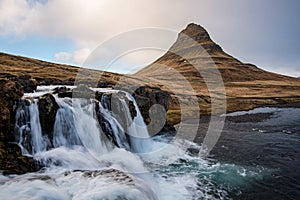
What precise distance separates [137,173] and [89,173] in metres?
5.09

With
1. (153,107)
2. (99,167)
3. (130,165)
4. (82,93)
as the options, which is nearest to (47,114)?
(82,93)

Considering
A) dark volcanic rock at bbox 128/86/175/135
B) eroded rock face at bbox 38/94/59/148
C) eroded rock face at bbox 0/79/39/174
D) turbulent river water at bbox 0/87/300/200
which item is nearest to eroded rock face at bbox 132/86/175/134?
dark volcanic rock at bbox 128/86/175/135

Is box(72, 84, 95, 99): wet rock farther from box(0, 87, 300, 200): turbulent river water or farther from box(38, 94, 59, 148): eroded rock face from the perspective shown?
box(38, 94, 59, 148): eroded rock face

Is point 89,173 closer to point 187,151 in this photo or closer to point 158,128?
point 187,151

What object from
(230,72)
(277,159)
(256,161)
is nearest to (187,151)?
(256,161)

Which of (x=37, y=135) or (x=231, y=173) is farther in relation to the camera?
(x=231, y=173)

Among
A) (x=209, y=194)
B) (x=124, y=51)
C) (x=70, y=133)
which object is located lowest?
(x=209, y=194)

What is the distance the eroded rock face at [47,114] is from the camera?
2016 cm

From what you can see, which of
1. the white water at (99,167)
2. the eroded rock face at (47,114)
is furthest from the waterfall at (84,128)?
the eroded rock face at (47,114)

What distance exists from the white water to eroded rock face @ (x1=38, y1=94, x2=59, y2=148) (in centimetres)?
38

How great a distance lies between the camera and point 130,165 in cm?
2094

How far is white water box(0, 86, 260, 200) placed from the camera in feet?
42.5

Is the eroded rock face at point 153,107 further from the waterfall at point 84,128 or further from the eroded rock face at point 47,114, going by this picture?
the eroded rock face at point 47,114

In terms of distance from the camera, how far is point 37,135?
63.0 feet
